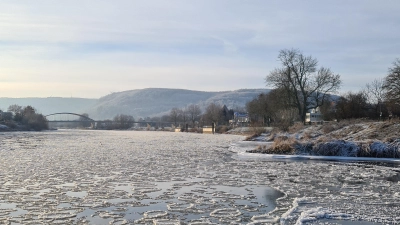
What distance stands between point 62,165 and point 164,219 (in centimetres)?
1152

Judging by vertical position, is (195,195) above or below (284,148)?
below

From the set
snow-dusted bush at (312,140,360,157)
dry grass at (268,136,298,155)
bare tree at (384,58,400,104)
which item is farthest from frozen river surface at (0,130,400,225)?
bare tree at (384,58,400,104)

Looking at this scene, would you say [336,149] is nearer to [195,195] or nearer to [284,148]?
[284,148]

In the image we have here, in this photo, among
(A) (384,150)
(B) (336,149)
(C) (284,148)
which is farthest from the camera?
(C) (284,148)

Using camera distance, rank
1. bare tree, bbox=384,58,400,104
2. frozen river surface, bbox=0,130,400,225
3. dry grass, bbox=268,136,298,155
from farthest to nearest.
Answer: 1. bare tree, bbox=384,58,400,104
2. dry grass, bbox=268,136,298,155
3. frozen river surface, bbox=0,130,400,225

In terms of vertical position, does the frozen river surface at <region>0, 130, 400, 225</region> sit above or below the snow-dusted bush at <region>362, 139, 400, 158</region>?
below

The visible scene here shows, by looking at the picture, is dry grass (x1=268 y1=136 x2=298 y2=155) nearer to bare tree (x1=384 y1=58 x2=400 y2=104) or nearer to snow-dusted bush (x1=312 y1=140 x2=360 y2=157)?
snow-dusted bush (x1=312 y1=140 x2=360 y2=157)

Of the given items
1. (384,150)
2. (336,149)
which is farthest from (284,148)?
(384,150)

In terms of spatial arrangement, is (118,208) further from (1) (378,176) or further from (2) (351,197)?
(1) (378,176)

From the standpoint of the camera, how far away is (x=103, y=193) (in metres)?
11.9

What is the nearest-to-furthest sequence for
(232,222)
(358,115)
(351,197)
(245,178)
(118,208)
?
1. (232,222)
2. (118,208)
3. (351,197)
4. (245,178)
5. (358,115)

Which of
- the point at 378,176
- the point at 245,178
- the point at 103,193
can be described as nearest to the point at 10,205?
the point at 103,193

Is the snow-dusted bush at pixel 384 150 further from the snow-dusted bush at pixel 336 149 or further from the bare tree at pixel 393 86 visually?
the bare tree at pixel 393 86

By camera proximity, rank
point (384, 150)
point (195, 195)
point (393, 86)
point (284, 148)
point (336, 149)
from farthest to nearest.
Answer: point (393, 86) → point (284, 148) → point (336, 149) → point (384, 150) → point (195, 195)
